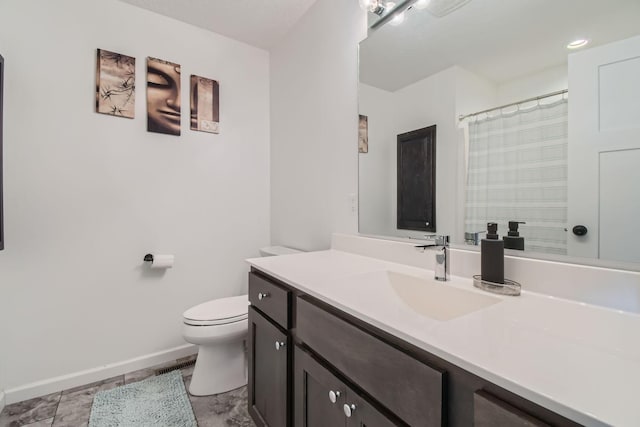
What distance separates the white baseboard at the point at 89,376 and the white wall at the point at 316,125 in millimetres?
1105

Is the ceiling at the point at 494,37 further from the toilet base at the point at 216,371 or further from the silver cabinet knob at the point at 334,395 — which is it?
the toilet base at the point at 216,371

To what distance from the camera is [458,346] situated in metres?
0.53

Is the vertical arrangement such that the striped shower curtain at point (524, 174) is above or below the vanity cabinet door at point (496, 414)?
above

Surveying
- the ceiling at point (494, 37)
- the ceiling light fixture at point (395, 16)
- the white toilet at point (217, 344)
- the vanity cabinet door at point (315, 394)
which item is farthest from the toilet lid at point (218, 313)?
the ceiling light fixture at point (395, 16)

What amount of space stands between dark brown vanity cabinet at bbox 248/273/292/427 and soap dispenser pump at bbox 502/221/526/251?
79cm

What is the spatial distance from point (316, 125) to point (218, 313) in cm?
133

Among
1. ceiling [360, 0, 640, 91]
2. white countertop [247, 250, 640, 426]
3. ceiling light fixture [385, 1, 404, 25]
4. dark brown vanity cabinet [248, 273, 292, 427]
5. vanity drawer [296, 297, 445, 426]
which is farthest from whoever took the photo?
ceiling light fixture [385, 1, 404, 25]

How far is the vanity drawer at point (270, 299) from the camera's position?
3.46 ft

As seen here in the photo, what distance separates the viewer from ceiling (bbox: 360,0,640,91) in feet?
2.56

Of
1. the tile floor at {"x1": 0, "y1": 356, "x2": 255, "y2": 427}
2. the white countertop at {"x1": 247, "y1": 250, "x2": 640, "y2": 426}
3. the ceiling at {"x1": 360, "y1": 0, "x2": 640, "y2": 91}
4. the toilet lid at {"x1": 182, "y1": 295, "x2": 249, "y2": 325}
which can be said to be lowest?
the tile floor at {"x1": 0, "y1": 356, "x2": 255, "y2": 427}

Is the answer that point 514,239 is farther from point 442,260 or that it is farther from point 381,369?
point 381,369

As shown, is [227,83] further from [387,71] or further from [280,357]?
[280,357]

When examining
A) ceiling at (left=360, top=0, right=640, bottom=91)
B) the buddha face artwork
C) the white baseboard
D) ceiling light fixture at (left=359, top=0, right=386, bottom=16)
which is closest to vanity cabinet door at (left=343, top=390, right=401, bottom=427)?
ceiling at (left=360, top=0, right=640, bottom=91)

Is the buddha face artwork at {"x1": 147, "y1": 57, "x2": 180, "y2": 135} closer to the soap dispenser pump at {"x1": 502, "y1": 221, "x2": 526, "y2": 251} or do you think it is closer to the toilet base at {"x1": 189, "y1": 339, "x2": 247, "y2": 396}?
the toilet base at {"x1": 189, "y1": 339, "x2": 247, "y2": 396}
